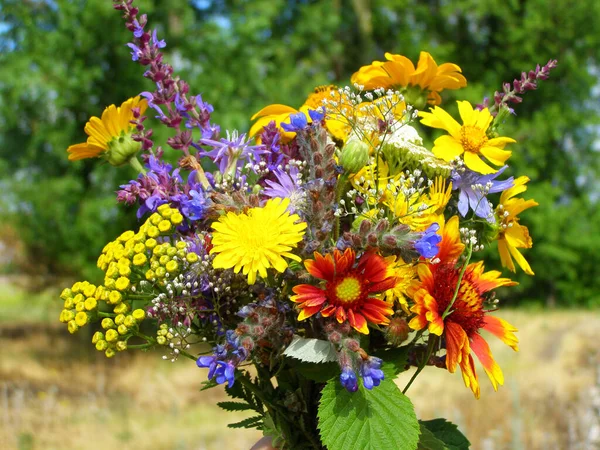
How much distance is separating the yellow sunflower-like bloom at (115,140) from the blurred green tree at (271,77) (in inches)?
266

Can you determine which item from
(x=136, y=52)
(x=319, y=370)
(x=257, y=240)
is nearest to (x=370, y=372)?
(x=319, y=370)

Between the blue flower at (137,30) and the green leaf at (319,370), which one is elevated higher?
the blue flower at (137,30)

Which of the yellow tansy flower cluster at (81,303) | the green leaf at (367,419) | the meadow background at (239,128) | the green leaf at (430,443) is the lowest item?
the green leaf at (430,443)

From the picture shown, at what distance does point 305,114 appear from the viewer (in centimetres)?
121

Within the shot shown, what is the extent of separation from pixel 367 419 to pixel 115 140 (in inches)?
28.3

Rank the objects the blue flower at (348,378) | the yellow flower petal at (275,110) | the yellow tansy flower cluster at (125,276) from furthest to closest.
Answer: the yellow flower petal at (275,110) < the yellow tansy flower cluster at (125,276) < the blue flower at (348,378)

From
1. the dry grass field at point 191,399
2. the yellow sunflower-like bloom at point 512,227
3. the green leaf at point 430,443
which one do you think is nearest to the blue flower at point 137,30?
the yellow sunflower-like bloom at point 512,227

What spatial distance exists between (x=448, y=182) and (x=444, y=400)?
453 cm

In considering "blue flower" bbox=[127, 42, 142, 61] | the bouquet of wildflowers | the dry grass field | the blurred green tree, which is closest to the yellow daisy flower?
the bouquet of wildflowers

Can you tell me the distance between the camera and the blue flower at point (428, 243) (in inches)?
38.1

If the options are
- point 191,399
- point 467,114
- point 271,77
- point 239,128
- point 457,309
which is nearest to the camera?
point 457,309

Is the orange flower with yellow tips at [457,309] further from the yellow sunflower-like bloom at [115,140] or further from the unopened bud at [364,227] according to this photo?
the yellow sunflower-like bloom at [115,140]

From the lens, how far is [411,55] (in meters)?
13.2

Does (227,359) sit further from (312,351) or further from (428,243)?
(428,243)
